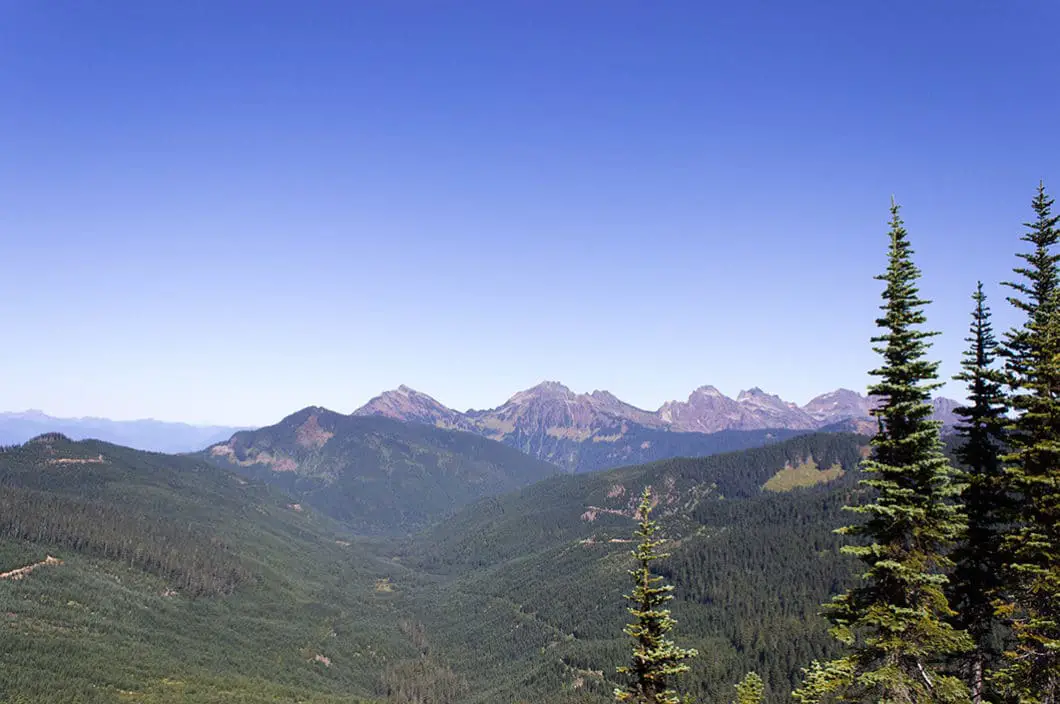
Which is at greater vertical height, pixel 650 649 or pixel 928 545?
pixel 928 545

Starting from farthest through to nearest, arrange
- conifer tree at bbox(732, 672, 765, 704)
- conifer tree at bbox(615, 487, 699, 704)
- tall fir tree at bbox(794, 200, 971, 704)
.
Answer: conifer tree at bbox(732, 672, 765, 704), conifer tree at bbox(615, 487, 699, 704), tall fir tree at bbox(794, 200, 971, 704)

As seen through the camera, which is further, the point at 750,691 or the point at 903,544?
the point at 750,691

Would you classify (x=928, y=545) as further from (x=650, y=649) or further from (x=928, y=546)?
(x=650, y=649)

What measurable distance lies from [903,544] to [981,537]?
8.38m

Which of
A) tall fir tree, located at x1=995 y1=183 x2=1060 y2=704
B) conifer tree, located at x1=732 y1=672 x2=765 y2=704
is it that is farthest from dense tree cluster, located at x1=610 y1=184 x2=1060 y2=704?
conifer tree, located at x1=732 y1=672 x2=765 y2=704

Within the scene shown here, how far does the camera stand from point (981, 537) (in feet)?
112

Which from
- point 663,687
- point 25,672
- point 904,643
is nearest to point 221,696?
point 25,672

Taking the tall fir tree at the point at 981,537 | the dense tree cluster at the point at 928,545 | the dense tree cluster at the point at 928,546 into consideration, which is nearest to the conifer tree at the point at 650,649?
the dense tree cluster at the point at 928,545

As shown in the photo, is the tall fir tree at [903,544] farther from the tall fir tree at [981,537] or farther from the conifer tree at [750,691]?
the conifer tree at [750,691]

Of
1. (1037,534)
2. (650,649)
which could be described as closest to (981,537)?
(1037,534)

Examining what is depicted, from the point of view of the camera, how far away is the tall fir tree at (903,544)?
28578 mm

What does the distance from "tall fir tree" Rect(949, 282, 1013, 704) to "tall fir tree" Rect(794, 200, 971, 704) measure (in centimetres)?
503

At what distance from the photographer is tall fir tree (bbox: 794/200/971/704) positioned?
28578 mm

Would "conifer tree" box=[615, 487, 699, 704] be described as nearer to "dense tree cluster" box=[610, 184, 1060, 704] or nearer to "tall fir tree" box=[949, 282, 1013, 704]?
"dense tree cluster" box=[610, 184, 1060, 704]
